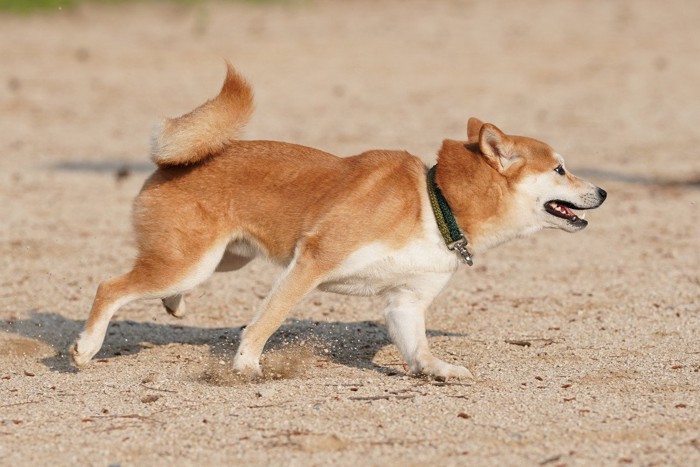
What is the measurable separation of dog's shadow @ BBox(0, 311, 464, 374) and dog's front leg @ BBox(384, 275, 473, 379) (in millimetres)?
233

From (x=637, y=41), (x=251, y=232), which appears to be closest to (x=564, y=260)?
(x=251, y=232)

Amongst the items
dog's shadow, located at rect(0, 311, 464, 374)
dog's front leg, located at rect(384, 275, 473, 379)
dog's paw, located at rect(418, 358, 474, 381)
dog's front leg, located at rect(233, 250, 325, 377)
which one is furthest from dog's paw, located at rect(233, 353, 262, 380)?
dog's paw, located at rect(418, 358, 474, 381)

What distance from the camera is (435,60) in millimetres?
18500

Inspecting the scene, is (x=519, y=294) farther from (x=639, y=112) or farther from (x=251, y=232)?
(x=639, y=112)

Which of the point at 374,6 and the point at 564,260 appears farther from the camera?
the point at 374,6

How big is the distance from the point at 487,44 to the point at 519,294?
11.7 metres

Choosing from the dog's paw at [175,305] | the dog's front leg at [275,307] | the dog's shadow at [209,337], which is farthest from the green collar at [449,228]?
the dog's paw at [175,305]

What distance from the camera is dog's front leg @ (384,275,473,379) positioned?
20.7 feet

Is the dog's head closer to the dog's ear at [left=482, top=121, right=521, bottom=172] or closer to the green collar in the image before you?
the dog's ear at [left=482, top=121, right=521, bottom=172]

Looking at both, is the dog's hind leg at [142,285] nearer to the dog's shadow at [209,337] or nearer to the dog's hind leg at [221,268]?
the dog's shadow at [209,337]

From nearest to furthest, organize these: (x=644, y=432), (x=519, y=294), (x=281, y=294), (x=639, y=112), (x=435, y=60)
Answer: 1. (x=644, y=432)
2. (x=281, y=294)
3. (x=519, y=294)
4. (x=639, y=112)
5. (x=435, y=60)

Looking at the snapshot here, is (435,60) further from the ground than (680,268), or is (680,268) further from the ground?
(680,268)

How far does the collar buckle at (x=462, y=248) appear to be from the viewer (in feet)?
20.4

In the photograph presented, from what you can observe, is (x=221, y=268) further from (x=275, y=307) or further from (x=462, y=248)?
(x=462, y=248)
